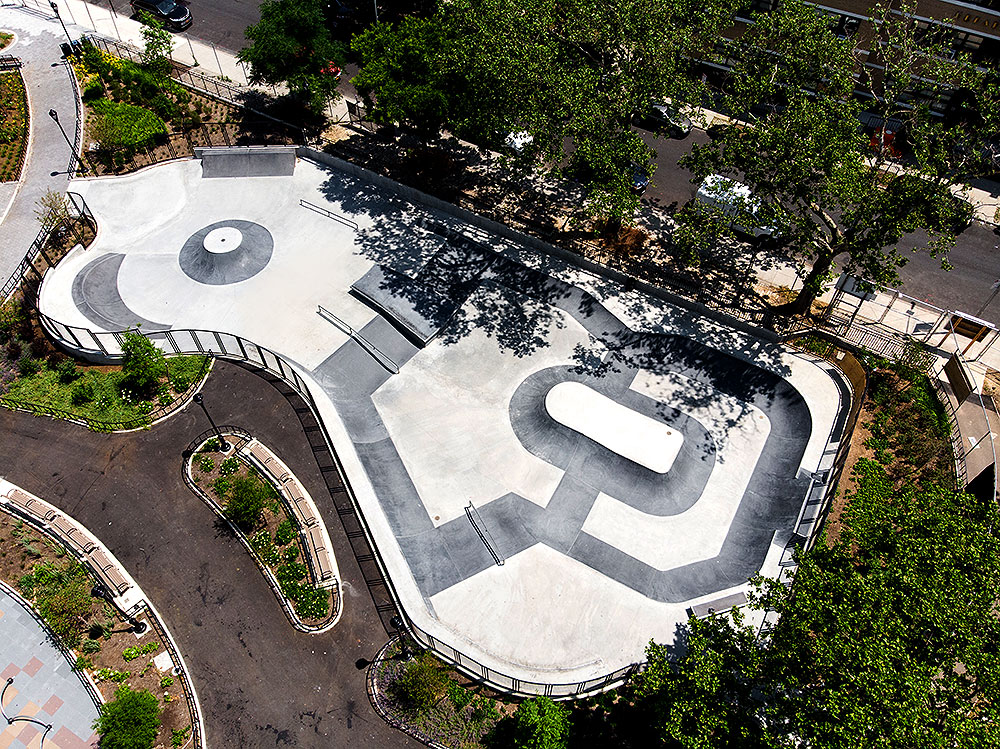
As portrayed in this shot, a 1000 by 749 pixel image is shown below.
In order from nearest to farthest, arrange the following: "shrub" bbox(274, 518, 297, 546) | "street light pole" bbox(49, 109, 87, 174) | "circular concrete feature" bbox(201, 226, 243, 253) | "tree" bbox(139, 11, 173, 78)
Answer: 1. "shrub" bbox(274, 518, 297, 546)
2. "circular concrete feature" bbox(201, 226, 243, 253)
3. "street light pole" bbox(49, 109, 87, 174)
4. "tree" bbox(139, 11, 173, 78)

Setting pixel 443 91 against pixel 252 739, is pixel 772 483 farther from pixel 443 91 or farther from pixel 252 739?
pixel 443 91

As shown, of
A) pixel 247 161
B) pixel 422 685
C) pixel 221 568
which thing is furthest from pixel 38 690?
pixel 247 161

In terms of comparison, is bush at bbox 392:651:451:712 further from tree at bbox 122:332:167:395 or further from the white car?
the white car

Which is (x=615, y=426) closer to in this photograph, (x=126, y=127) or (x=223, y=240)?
(x=223, y=240)

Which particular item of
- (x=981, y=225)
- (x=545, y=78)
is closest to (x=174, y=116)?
(x=545, y=78)

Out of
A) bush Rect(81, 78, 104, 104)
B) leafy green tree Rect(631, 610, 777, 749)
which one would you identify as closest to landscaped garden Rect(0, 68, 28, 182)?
bush Rect(81, 78, 104, 104)

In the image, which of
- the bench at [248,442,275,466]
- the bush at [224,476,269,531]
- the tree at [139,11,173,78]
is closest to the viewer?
the bush at [224,476,269,531]
